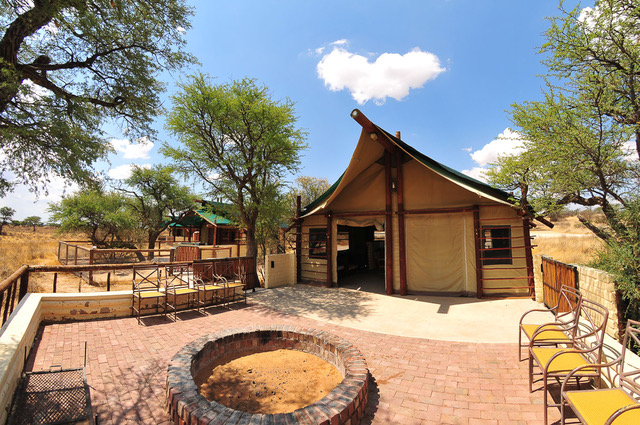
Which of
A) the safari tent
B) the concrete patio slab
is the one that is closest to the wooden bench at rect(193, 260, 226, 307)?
the concrete patio slab

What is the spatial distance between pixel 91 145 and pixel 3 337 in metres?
3.10

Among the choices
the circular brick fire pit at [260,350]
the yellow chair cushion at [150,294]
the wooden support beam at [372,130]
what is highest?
the wooden support beam at [372,130]

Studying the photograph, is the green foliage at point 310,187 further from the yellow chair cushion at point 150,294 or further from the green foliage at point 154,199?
the yellow chair cushion at point 150,294

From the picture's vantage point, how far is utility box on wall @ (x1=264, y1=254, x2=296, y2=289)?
983 cm

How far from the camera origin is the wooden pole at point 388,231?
8.68m

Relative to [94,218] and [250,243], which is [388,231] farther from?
[94,218]

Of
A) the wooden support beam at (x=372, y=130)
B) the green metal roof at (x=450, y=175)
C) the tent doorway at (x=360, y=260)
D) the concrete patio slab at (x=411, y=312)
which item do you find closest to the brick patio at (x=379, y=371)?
the concrete patio slab at (x=411, y=312)

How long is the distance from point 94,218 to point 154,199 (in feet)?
15.1

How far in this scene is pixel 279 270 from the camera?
1014 cm

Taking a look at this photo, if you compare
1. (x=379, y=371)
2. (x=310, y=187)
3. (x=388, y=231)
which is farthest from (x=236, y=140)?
(x=310, y=187)

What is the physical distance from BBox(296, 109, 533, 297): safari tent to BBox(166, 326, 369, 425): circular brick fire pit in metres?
4.98

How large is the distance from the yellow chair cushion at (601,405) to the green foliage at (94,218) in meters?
24.1

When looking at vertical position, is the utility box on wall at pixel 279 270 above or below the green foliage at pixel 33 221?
below

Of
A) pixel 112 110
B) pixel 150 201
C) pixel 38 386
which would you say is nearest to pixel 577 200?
pixel 38 386
